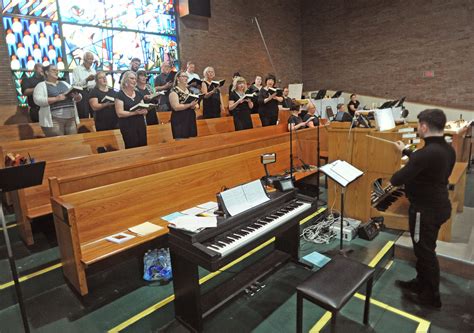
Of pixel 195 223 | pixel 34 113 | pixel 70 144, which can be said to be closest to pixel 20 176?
pixel 195 223

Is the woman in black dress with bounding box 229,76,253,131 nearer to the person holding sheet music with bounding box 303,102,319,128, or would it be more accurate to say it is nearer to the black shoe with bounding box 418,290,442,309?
the person holding sheet music with bounding box 303,102,319,128

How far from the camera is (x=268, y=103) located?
603cm

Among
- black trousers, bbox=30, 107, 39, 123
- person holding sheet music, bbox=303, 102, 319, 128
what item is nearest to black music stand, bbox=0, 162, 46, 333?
black trousers, bbox=30, 107, 39, 123

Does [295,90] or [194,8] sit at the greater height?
[194,8]

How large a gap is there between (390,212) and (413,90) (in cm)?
809

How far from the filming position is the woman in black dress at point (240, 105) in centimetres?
528

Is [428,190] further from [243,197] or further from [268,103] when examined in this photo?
[268,103]

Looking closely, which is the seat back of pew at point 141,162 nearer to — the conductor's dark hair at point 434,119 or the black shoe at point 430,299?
the conductor's dark hair at point 434,119

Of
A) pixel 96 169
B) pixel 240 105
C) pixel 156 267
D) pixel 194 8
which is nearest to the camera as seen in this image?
pixel 156 267

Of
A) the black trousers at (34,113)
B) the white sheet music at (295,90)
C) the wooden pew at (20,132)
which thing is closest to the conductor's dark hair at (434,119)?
the wooden pew at (20,132)

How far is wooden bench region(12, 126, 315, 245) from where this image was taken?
9.16 ft

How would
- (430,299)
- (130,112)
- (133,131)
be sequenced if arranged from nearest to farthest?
1. (430,299)
2. (130,112)
3. (133,131)

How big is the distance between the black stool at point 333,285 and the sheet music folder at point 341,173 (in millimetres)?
869

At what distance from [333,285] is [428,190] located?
1.04 meters
